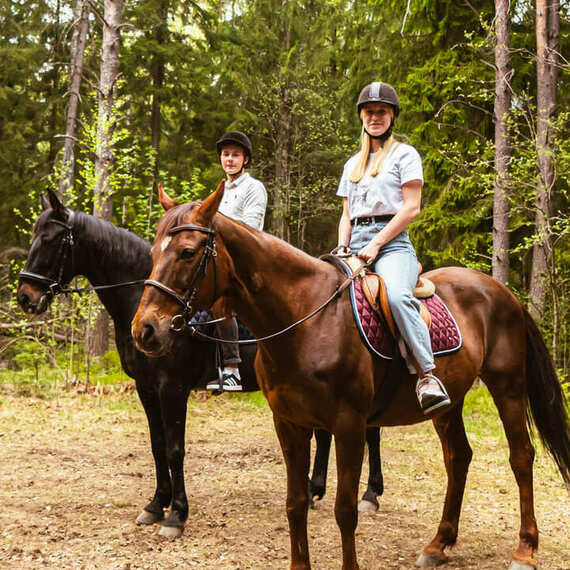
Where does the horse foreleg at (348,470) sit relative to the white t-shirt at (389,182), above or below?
below

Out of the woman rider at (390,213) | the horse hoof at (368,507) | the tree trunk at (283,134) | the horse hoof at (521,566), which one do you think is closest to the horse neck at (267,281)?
the woman rider at (390,213)

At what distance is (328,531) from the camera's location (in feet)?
15.0

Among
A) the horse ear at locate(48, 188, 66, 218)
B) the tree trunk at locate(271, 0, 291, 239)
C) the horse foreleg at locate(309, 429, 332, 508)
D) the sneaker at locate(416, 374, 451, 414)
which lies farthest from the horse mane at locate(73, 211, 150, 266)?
the tree trunk at locate(271, 0, 291, 239)

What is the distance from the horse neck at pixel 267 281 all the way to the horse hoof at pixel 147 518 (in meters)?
A: 2.51

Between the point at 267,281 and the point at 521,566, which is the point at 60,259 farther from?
the point at 521,566

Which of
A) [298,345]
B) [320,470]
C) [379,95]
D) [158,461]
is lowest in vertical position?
[320,470]

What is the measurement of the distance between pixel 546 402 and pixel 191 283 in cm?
314

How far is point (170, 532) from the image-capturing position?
4.39m

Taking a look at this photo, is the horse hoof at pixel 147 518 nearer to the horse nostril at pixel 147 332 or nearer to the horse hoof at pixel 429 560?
the horse hoof at pixel 429 560

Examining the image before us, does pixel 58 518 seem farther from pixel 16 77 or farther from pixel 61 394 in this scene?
pixel 16 77

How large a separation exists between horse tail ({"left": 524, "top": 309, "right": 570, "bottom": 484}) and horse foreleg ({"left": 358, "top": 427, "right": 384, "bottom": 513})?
152 cm

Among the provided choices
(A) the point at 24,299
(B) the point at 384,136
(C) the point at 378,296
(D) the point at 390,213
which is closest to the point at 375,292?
(C) the point at 378,296

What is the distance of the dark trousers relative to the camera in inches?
179

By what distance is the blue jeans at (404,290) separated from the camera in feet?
10.7
